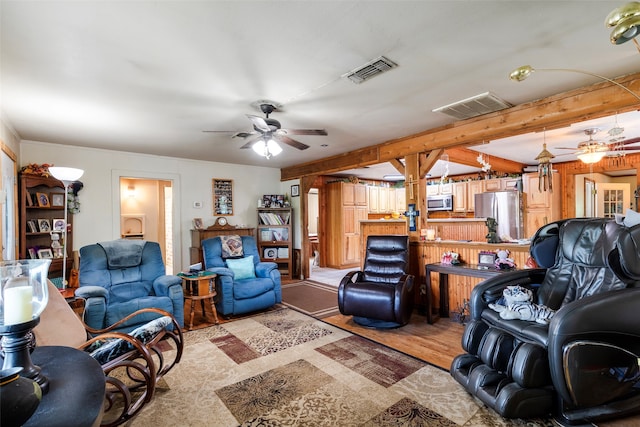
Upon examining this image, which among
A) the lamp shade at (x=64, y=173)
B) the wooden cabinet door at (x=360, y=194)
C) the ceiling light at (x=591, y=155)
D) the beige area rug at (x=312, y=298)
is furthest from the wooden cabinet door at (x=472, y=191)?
the lamp shade at (x=64, y=173)

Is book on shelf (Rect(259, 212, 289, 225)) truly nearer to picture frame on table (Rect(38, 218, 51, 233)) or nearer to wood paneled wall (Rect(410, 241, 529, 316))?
wood paneled wall (Rect(410, 241, 529, 316))

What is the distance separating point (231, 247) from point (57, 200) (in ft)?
7.97

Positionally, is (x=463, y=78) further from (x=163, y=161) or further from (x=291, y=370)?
(x=163, y=161)

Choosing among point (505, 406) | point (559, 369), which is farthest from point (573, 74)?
point (505, 406)

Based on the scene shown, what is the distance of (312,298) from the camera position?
189 inches

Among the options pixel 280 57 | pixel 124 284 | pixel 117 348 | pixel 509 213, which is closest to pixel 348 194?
pixel 509 213

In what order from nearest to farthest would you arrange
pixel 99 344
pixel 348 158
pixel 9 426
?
pixel 9 426 < pixel 99 344 < pixel 348 158

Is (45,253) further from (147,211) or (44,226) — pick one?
(147,211)

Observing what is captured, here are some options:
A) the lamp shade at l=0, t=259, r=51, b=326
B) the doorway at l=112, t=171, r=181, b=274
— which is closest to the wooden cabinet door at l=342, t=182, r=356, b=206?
the doorway at l=112, t=171, r=181, b=274

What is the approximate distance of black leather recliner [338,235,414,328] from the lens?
332 cm

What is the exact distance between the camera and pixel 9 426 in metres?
0.79

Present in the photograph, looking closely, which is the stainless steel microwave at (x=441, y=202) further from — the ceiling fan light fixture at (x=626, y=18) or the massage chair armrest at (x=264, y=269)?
the ceiling fan light fixture at (x=626, y=18)

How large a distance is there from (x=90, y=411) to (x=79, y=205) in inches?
183

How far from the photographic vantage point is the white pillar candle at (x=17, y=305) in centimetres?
110
